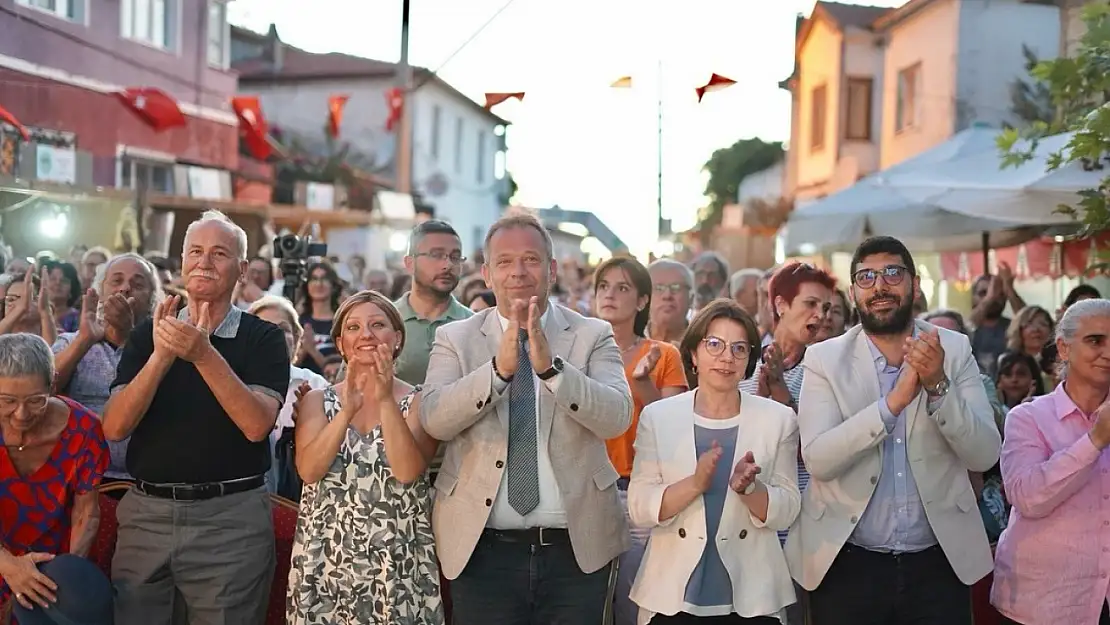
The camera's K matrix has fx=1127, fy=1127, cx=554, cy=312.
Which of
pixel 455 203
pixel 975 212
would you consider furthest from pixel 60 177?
pixel 455 203

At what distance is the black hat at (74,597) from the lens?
12.3 feet

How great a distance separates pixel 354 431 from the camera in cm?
393

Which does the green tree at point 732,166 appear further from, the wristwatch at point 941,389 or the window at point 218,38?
the wristwatch at point 941,389

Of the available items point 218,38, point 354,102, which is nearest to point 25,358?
point 218,38

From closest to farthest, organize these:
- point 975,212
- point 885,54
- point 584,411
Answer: point 584,411 → point 975,212 → point 885,54

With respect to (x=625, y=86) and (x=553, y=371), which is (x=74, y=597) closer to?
(x=553, y=371)

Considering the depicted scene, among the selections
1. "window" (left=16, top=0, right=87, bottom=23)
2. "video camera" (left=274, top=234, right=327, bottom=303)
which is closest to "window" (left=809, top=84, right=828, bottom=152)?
"window" (left=16, top=0, right=87, bottom=23)

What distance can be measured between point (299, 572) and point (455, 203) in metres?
36.0

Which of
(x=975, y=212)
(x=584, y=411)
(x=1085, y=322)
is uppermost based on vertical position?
(x=975, y=212)

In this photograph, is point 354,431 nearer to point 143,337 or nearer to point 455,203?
point 143,337

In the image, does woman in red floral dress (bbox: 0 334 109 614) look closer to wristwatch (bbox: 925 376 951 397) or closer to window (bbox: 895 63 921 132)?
wristwatch (bbox: 925 376 951 397)

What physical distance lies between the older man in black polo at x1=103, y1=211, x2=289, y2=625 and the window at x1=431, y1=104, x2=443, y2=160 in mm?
34139

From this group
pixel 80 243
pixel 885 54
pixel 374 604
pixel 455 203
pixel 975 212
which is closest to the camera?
pixel 374 604

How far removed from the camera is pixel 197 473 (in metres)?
3.85
